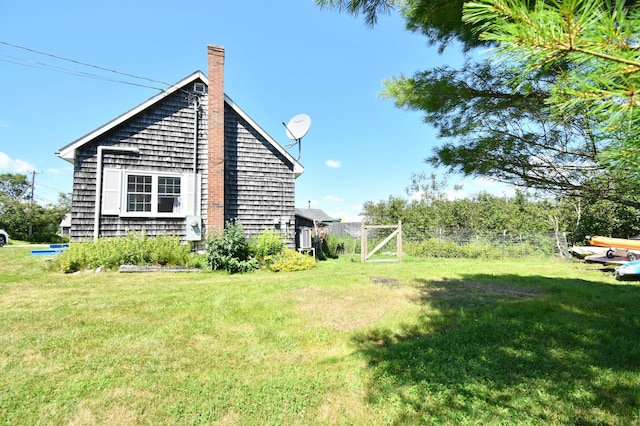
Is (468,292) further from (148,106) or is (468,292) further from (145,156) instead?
(148,106)

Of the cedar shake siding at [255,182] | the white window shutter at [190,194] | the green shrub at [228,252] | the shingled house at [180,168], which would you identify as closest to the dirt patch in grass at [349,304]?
the green shrub at [228,252]

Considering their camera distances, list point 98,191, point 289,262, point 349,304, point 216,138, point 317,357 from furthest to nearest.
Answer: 1. point 216,138
2. point 98,191
3. point 289,262
4. point 349,304
5. point 317,357

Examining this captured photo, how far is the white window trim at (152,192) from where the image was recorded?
9.36 m

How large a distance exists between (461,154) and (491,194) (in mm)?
24725

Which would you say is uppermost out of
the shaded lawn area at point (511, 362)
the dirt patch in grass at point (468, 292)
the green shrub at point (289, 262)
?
the green shrub at point (289, 262)

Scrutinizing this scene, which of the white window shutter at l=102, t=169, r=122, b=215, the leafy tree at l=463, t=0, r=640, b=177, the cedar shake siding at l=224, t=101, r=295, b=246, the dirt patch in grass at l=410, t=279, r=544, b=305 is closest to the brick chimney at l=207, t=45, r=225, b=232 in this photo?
the cedar shake siding at l=224, t=101, r=295, b=246

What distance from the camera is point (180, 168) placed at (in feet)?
33.4

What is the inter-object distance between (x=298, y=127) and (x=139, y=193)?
244 inches

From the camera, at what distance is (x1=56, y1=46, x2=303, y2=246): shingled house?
926 centimetres

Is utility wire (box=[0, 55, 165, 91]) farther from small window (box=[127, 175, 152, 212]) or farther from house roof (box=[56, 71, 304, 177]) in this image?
small window (box=[127, 175, 152, 212])

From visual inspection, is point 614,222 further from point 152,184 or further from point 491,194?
point 152,184

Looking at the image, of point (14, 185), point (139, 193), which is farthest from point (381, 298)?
point (14, 185)

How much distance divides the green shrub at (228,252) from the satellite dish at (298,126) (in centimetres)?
516

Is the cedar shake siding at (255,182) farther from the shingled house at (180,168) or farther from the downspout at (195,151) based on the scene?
the downspout at (195,151)
